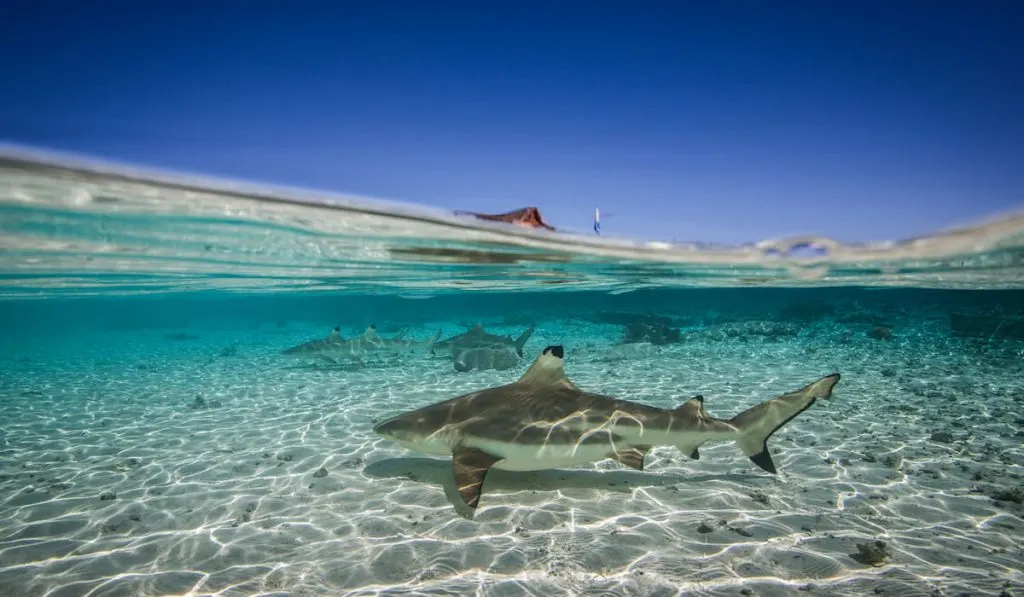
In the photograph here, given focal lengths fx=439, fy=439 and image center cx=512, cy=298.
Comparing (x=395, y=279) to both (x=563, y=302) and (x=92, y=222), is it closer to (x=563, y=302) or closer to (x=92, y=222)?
(x=92, y=222)

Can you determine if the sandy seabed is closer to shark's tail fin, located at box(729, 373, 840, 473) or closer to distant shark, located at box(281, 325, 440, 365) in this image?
shark's tail fin, located at box(729, 373, 840, 473)

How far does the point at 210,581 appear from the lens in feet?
15.1

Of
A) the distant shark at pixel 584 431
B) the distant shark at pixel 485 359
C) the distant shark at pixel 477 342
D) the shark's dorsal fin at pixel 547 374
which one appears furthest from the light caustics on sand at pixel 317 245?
the distant shark at pixel 584 431

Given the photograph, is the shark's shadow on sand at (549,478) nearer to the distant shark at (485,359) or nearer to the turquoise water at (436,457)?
the turquoise water at (436,457)

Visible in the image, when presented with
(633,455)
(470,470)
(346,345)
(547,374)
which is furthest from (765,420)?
(346,345)

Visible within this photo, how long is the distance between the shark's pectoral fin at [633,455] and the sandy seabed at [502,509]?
75 centimetres

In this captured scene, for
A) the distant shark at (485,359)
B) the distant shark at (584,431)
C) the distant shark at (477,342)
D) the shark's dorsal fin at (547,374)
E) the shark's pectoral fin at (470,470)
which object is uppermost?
the shark's dorsal fin at (547,374)

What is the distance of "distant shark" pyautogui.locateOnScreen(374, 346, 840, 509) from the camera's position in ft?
18.2

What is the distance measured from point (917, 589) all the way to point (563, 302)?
49005mm

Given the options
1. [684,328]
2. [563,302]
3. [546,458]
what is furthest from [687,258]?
[563,302]

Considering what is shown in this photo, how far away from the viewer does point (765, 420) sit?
221 inches

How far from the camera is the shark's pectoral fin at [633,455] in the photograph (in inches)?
219

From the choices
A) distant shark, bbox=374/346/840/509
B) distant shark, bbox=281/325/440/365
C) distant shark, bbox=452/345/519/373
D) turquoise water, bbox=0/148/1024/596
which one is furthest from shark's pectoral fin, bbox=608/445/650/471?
distant shark, bbox=281/325/440/365

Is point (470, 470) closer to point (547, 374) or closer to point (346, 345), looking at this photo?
point (547, 374)
